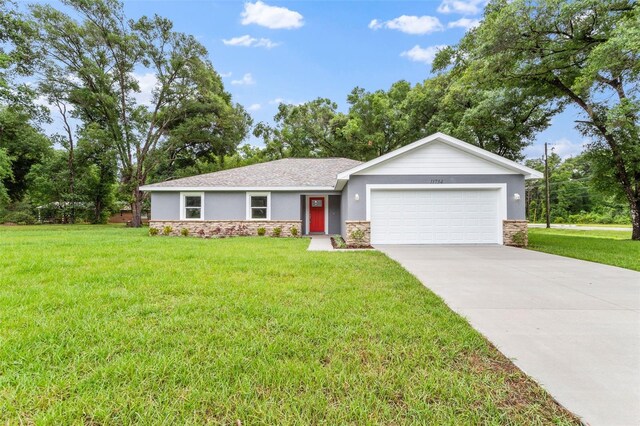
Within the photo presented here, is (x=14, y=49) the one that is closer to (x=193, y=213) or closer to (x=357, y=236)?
(x=193, y=213)

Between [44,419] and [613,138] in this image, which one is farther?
[613,138]

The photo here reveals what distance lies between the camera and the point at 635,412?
6.43ft

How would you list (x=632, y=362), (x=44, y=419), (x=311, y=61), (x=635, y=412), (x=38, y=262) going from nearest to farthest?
(x=44, y=419)
(x=635, y=412)
(x=632, y=362)
(x=38, y=262)
(x=311, y=61)

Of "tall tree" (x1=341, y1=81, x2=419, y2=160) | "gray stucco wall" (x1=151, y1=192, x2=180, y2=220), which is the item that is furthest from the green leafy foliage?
"gray stucco wall" (x1=151, y1=192, x2=180, y2=220)

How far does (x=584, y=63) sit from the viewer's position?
12.2 metres

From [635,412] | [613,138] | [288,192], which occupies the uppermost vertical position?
[613,138]

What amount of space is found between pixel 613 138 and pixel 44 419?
741 inches

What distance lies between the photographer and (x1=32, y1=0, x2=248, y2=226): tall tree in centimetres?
1970

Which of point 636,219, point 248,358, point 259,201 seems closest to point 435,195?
point 259,201

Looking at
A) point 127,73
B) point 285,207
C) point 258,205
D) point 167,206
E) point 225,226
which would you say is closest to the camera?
point 225,226

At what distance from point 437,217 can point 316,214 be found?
6131mm

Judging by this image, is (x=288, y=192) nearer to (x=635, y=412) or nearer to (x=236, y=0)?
(x=236, y=0)

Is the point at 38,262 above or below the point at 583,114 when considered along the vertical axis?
below

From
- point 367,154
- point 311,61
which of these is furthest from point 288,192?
point 367,154
